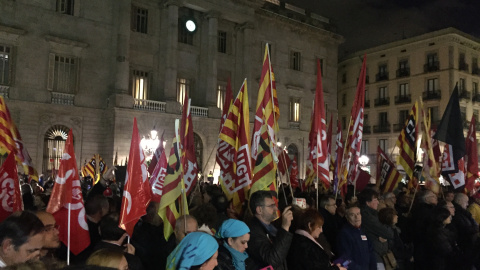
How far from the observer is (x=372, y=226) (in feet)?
18.8

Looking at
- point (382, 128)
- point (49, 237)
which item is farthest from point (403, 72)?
point (49, 237)

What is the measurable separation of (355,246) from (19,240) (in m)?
3.59

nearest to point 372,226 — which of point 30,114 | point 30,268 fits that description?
point 30,268

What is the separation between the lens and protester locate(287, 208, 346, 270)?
4.00 metres

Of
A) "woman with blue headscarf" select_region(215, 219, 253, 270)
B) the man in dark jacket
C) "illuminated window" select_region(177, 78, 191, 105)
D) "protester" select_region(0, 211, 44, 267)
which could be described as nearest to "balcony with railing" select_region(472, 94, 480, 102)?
"illuminated window" select_region(177, 78, 191, 105)

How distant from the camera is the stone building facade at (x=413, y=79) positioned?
3859 cm

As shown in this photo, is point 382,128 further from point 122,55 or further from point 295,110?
point 122,55

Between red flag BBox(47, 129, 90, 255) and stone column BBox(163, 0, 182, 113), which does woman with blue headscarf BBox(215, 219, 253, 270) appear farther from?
stone column BBox(163, 0, 182, 113)

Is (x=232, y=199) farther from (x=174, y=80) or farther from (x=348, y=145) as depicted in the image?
(x=174, y=80)

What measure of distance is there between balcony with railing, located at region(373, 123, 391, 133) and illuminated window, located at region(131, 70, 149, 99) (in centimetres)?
2700

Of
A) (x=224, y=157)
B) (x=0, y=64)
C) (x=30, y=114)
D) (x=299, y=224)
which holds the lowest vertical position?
(x=299, y=224)

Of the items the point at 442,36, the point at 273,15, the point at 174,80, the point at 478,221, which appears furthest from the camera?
the point at 442,36

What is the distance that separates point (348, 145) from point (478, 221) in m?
2.86

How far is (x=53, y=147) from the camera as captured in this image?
829 inches
